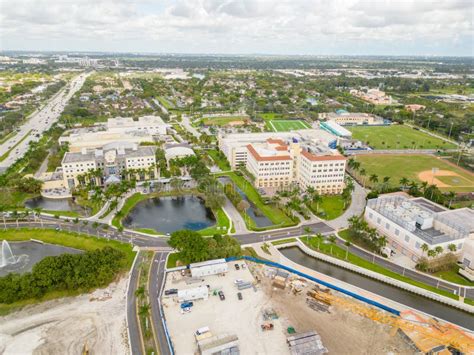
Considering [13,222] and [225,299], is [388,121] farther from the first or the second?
[13,222]

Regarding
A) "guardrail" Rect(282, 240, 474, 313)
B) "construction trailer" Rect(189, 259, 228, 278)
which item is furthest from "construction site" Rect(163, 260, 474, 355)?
"guardrail" Rect(282, 240, 474, 313)

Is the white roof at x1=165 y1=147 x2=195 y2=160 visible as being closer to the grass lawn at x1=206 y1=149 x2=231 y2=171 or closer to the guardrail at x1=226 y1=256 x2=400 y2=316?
the grass lawn at x1=206 y1=149 x2=231 y2=171

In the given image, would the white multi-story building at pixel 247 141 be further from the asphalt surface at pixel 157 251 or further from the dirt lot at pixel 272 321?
the dirt lot at pixel 272 321

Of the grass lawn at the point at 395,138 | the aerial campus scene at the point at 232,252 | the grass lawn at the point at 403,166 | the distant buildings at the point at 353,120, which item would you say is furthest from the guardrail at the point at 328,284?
the distant buildings at the point at 353,120

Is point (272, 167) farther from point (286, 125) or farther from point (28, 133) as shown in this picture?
point (28, 133)

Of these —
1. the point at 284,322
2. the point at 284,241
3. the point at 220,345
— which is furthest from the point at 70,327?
the point at 284,241

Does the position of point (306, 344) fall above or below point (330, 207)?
below
